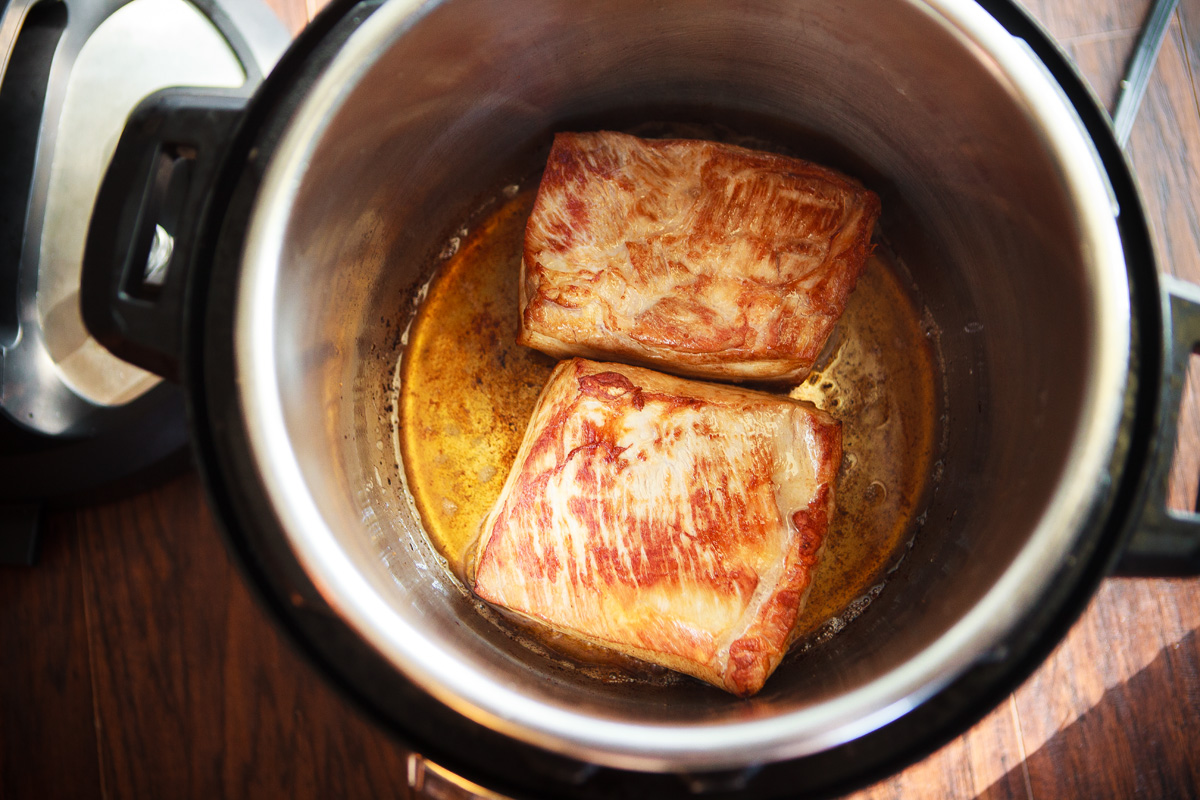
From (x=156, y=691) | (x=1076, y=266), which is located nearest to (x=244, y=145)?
(x=1076, y=266)

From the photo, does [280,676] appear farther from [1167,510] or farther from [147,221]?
[1167,510]

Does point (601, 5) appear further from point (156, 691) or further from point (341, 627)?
point (156, 691)

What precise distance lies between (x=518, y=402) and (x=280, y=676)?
805 millimetres

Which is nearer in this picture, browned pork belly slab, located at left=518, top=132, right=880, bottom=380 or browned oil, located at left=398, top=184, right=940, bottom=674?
browned pork belly slab, located at left=518, top=132, right=880, bottom=380

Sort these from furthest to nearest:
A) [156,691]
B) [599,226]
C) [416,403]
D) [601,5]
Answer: [156,691], [416,403], [599,226], [601,5]

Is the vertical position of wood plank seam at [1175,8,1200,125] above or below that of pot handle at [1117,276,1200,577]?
above

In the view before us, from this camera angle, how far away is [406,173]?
122 centimetres

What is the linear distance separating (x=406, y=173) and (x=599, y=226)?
1.15ft

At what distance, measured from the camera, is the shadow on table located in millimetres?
1433

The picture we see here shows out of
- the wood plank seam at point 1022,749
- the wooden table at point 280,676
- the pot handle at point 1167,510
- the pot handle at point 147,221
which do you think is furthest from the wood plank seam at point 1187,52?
the pot handle at point 147,221

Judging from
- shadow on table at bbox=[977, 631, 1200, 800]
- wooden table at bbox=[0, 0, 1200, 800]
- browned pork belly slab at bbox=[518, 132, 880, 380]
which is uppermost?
browned pork belly slab at bbox=[518, 132, 880, 380]

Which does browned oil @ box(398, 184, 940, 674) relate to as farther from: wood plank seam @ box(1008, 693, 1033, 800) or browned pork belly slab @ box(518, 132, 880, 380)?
wood plank seam @ box(1008, 693, 1033, 800)

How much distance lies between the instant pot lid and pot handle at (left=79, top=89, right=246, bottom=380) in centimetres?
28

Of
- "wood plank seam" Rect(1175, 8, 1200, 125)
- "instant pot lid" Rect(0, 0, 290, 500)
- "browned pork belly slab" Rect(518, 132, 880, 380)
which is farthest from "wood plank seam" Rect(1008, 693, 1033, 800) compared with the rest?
"instant pot lid" Rect(0, 0, 290, 500)
